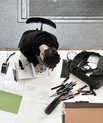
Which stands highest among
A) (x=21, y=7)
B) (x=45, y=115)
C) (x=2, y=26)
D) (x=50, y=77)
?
(x=21, y=7)

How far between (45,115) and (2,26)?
107 cm

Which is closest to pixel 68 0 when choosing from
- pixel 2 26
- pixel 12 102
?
pixel 2 26

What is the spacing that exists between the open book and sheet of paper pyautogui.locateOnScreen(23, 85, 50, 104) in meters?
0.06

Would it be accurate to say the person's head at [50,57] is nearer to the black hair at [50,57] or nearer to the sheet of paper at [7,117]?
the black hair at [50,57]

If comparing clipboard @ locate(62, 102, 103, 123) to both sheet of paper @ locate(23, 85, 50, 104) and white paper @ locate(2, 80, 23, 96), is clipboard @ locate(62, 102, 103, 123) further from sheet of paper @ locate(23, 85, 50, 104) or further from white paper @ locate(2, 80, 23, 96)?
white paper @ locate(2, 80, 23, 96)

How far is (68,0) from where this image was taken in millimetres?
2146

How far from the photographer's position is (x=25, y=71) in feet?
4.47

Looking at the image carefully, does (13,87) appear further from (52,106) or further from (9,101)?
(52,106)

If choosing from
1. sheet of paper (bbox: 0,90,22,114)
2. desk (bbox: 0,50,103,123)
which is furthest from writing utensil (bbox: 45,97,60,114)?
sheet of paper (bbox: 0,90,22,114)

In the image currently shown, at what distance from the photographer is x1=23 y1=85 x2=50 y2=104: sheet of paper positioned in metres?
1.26

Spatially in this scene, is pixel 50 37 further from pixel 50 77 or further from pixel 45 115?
pixel 45 115

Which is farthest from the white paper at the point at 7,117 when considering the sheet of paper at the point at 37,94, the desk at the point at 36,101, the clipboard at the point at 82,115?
the clipboard at the point at 82,115

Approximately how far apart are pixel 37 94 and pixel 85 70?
281mm

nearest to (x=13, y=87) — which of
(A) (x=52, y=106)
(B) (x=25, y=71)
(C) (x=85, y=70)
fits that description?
(B) (x=25, y=71)
